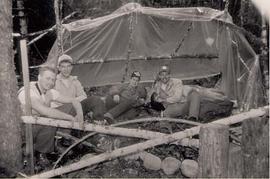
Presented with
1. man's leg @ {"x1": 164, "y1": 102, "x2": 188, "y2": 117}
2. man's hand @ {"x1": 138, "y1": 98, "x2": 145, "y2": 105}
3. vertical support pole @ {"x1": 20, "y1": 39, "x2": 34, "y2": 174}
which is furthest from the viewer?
man's hand @ {"x1": 138, "y1": 98, "x2": 145, "y2": 105}

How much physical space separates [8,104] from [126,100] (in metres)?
2.08

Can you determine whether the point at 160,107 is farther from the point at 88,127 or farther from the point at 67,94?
the point at 88,127

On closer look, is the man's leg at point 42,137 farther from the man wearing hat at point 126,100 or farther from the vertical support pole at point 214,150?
the vertical support pole at point 214,150

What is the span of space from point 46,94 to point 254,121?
2.84 meters

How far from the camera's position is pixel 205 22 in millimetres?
8641

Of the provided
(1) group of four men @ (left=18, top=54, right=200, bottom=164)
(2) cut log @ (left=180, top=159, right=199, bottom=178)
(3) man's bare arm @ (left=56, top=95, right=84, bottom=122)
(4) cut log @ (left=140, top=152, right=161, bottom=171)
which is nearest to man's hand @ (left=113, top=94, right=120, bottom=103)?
(1) group of four men @ (left=18, top=54, right=200, bottom=164)

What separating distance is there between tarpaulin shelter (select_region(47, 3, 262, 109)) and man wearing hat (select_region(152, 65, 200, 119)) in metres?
1.16

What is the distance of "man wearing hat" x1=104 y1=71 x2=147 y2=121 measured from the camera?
663 centimetres

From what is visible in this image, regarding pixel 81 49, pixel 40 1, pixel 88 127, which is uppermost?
pixel 40 1

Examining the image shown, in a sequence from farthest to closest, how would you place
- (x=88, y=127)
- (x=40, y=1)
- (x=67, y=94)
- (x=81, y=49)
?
(x=40, y=1) → (x=81, y=49) → (x=67, y=94) → (x=88, y=127)

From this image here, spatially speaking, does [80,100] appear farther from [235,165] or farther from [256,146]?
[256,146]

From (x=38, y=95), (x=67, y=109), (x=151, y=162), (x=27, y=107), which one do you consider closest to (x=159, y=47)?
(x=67, y=109)

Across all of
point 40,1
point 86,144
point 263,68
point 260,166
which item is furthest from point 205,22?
point 40,1

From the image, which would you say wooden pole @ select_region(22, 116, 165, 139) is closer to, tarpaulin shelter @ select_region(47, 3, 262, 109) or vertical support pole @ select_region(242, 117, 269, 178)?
vertical support pole @ select_region(242, 117, 269, 178)
